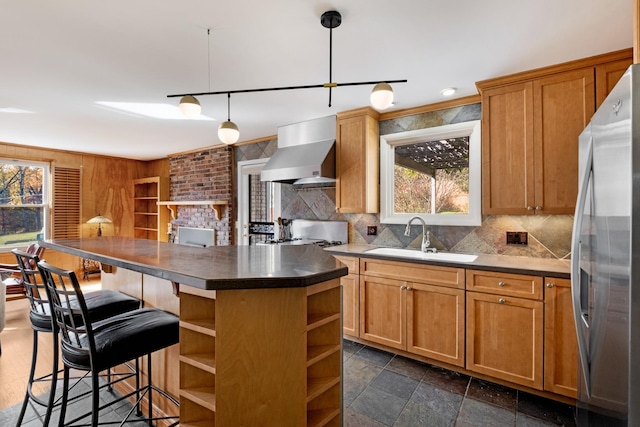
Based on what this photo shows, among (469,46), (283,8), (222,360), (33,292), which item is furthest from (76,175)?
(469,46)

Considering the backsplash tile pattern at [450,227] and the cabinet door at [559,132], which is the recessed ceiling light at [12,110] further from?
the cabinet door at [559,132]

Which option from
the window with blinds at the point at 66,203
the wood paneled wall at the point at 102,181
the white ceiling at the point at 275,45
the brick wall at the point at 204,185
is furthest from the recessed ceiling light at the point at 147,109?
the window with blinds at the point at 66,203

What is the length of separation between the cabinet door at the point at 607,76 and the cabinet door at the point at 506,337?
1539 mm

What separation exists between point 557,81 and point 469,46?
2.70 ft

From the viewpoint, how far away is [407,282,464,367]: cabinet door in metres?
2.39

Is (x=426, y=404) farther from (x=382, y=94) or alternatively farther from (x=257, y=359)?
(x=382, y=94)

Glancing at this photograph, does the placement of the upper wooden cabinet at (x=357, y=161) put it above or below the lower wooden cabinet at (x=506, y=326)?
above

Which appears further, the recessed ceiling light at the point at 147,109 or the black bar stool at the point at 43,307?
the recessed ceiling light at the point at 147,109

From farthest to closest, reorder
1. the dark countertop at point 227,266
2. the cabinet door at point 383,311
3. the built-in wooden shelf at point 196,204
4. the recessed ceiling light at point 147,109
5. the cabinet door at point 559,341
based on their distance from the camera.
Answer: the built-in wooden shelf at point 196,204 → the recessed ceiling light at point 147,109 → the cabinet door at point 383,311 → the cabinet door at point 559,341 → the dark countertop at point 227,266

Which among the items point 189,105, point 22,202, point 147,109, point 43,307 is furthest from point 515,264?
point 22,202

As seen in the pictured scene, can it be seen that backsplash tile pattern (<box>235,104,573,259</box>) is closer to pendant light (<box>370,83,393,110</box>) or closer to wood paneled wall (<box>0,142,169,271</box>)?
pendant light (<box>370,83,393,110</box>)

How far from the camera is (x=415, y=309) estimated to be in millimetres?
2582

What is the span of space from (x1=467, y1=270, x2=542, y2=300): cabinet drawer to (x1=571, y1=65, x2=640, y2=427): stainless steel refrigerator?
67 cm

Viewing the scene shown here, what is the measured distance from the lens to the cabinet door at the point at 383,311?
2.66m
